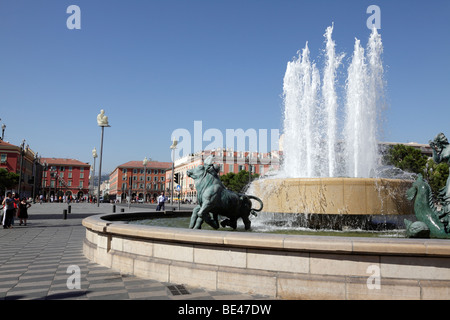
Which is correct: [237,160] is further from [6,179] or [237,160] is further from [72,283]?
[72,283]

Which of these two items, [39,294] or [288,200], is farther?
[288,200]

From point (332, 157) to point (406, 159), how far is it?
32.3 meters

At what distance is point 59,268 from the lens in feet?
19.9

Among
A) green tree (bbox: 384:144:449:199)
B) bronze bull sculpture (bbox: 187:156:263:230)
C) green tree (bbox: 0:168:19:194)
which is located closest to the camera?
bronze bull sculpture (bbox: 187:156:263:230)

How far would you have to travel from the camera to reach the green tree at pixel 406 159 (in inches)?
1580

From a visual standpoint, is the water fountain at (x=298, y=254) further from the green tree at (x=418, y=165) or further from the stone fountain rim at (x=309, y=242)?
the green tree at (x=418, y=165)

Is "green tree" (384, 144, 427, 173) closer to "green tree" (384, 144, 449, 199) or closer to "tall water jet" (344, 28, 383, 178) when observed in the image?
"green tree" (384, 144, 449, 199)

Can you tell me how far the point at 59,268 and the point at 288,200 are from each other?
480 cm

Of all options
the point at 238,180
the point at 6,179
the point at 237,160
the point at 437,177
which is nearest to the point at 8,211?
the point at 437,177

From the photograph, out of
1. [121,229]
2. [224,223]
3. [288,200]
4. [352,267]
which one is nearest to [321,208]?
[288,200]

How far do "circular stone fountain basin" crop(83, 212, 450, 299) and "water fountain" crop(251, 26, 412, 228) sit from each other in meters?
3.51

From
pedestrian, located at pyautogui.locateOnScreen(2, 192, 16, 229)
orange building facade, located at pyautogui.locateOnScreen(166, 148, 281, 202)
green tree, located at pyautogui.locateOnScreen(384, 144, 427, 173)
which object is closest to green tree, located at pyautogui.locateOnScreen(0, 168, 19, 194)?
orange building facade, located at pyautogui.locateOnScreen(166, 148, 281, 202)

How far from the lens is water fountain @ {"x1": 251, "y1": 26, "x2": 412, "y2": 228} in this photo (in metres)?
7.30
